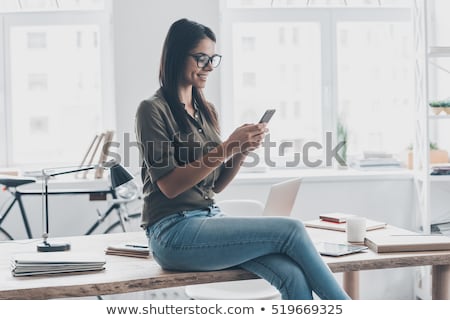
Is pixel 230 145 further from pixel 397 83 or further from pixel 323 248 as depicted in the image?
pixel 397 83

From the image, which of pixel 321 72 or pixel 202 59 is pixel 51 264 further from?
pixel 321 72

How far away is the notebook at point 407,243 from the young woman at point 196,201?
1.06ft

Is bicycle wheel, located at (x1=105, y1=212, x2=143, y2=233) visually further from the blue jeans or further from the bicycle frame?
the blue jeans

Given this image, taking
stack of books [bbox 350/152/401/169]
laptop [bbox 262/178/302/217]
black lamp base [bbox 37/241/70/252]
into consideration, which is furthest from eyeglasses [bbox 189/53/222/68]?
stack of books [bbox 350/152/401/169]

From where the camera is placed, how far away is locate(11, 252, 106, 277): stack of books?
1.99m

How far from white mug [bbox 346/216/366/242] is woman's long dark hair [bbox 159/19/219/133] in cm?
69

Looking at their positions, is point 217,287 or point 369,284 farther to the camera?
point 369,284

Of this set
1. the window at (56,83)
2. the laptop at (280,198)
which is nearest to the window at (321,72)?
the window at (56,83)

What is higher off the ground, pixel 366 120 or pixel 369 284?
pixel 366 120

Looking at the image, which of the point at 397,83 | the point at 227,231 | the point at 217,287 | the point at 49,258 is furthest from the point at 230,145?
the point at 397,83

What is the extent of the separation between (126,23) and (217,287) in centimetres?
173

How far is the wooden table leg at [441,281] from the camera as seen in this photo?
2.21 metres

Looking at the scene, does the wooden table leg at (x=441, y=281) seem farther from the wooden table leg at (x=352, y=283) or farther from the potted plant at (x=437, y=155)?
the potted plant at (x=437, y=155)
